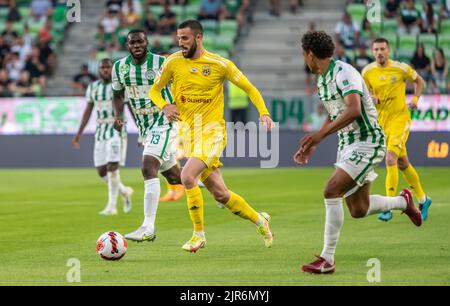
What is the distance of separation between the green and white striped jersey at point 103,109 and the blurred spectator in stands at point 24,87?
11.8 metres

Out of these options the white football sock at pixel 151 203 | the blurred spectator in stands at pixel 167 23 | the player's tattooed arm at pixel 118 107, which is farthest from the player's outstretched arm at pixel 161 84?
the blurred spectator in stands at pixel 167 23

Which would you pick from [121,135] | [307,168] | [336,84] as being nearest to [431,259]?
[336,84]

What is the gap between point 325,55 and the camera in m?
9.26

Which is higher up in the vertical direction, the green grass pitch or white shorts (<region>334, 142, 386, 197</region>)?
white shorts (<region>334, 142, 386, 197</region>)

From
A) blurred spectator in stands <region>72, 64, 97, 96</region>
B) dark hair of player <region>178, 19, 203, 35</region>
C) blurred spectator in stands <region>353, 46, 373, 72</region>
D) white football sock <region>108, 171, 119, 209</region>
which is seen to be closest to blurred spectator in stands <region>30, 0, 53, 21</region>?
blurred spectator in stands <region>72, 64, 97, 96</region>

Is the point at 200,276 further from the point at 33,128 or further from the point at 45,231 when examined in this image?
the point at 33,128

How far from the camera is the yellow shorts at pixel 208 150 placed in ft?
35.3

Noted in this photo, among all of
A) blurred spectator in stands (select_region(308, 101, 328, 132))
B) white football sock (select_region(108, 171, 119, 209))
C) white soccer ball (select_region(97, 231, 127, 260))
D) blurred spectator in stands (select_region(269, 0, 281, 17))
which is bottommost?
blurred spectator in stands (select_region(308, 101, 328, 132))

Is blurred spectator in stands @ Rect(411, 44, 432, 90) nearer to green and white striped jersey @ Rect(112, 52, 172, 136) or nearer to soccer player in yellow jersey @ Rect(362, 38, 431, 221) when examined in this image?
soccer player in yellow jersey @ Rect(362, 38, 431, 221)

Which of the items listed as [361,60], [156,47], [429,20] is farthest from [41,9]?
[429,20]

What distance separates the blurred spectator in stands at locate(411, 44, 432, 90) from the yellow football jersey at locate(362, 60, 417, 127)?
38.0ft

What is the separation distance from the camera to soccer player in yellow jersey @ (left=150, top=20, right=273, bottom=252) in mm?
10797

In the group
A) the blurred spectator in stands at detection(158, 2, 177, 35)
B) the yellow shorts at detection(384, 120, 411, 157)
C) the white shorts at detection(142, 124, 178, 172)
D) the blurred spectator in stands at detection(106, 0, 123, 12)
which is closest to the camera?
the white shorts at detection(142, 124, 178, 172)

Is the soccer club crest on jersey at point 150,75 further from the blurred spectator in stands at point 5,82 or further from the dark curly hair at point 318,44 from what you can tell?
the blurred spectator in stands at point 5,82
